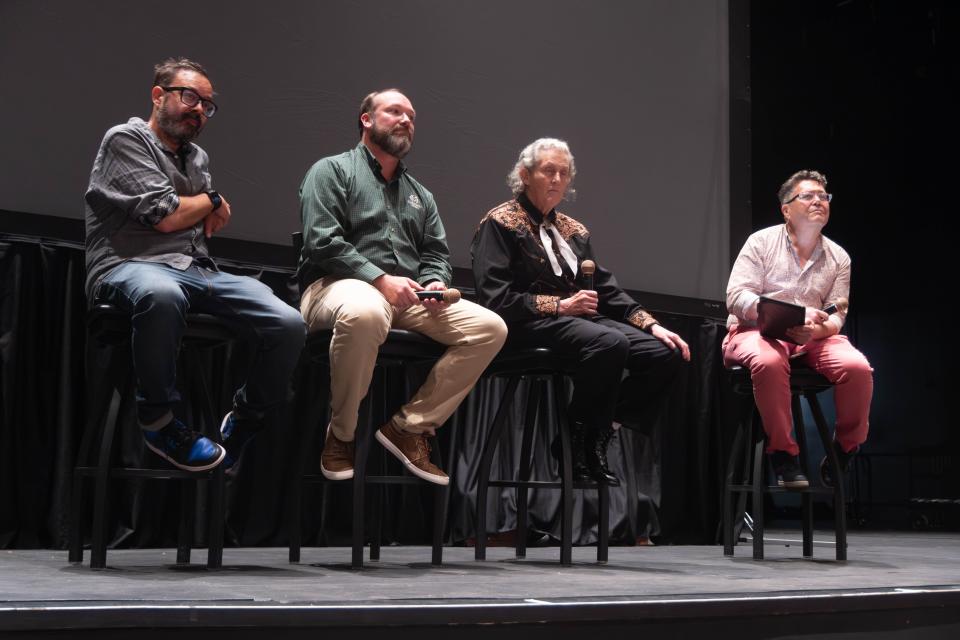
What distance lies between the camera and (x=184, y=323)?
91.2 inches

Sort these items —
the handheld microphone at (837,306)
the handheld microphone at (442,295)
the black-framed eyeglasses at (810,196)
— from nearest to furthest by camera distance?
the handheld microphone at (442,295)
the handheld microphone at (837,306)
the black-framed eyeglasses at (810,196)

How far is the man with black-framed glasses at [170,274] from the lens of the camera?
2270 millimetres

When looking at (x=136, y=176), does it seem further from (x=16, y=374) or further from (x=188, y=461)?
(x=16, y=374)

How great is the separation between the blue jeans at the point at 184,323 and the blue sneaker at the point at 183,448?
31 mm

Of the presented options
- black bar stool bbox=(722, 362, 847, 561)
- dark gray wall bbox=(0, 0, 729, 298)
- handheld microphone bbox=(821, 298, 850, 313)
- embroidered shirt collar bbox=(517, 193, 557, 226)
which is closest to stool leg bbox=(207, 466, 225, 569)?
dark gray wall bbox=(0, 0, 729, 298)

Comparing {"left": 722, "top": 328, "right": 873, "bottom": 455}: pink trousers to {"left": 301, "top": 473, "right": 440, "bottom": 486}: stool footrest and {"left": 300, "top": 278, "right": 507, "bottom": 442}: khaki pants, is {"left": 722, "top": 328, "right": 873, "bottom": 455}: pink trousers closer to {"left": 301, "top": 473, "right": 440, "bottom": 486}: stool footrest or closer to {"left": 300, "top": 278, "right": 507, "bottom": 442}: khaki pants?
{"left": 300, "top": 278, "right": 507, "bottom": 442}: khaki pants

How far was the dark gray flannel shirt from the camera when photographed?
2.41 m

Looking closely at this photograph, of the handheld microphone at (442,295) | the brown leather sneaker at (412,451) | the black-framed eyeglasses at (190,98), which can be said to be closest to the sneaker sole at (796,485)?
the brown leather sneaker at (412,451)

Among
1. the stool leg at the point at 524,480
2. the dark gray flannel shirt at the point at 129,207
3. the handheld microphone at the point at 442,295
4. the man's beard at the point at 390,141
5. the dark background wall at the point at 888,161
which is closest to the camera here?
the dark gray flannel shirt at the point at 129,207

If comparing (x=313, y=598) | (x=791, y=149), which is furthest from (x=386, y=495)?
(x=791, y=149)

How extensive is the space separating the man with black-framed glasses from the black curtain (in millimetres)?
711

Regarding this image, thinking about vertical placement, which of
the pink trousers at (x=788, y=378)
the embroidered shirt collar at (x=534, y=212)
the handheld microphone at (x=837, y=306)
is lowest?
the pink trousers at (x=788, y=378)

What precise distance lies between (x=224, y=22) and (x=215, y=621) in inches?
96.9

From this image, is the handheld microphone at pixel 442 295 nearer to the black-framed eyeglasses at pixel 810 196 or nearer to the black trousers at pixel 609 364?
the black trousers at pixel 609 364
